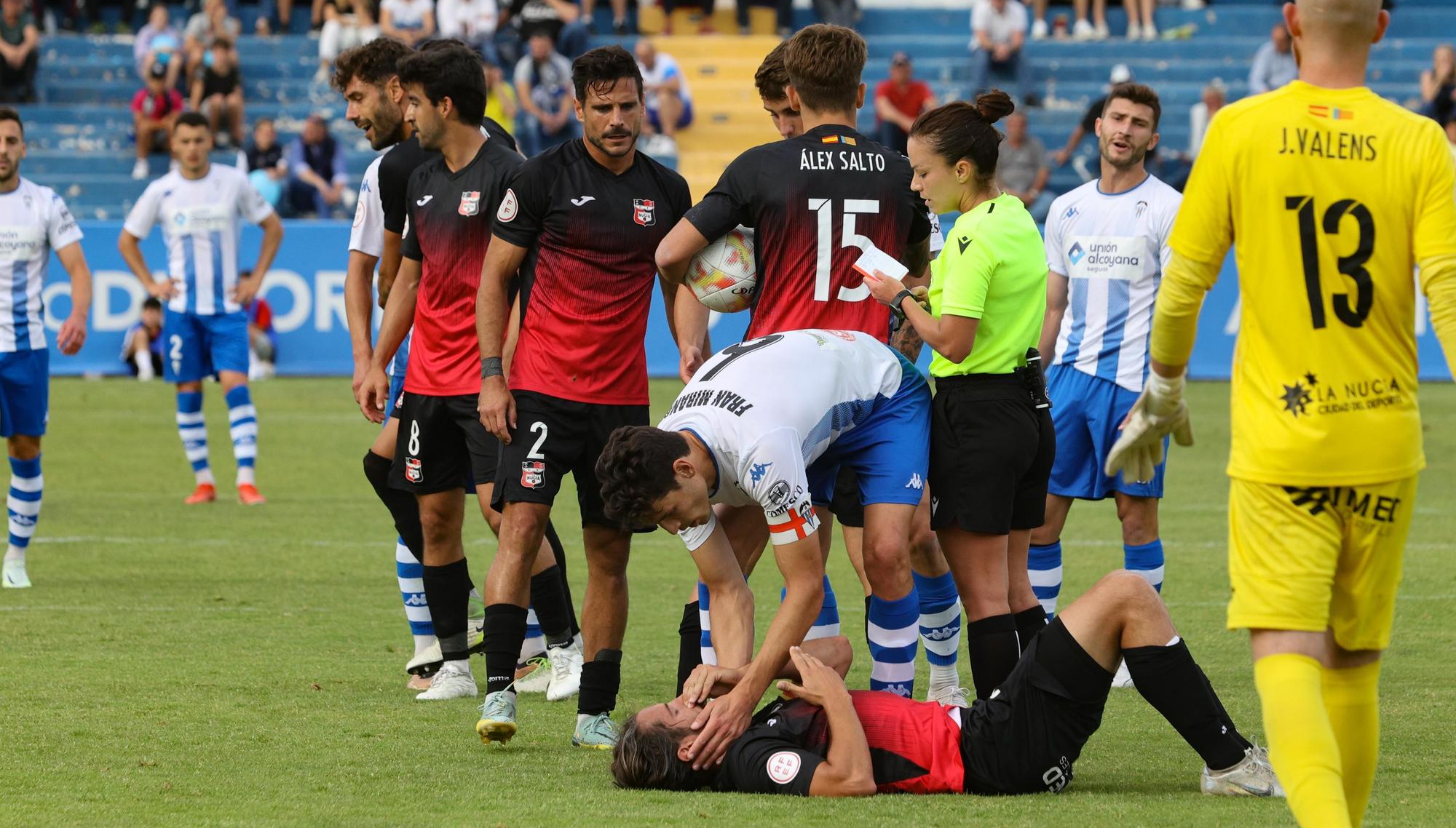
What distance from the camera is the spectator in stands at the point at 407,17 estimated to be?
24.6 metres

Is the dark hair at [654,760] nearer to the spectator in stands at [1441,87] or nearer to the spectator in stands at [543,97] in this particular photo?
the spectator in stands at [1441,87]

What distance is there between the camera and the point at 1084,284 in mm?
7590

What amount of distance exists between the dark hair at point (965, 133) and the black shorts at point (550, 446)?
1429 mm

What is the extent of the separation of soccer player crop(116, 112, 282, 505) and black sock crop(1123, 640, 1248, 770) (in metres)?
8.68

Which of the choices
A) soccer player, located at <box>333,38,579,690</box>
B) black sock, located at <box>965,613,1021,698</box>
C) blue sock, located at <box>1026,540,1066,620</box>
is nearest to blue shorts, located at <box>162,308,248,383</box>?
soccer player, located at <box>333,38,579,690</box>

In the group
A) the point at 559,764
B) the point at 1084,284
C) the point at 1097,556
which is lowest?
the point at 1097,556

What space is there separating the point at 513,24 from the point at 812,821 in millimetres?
21347

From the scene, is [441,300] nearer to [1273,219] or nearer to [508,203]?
[508,203]

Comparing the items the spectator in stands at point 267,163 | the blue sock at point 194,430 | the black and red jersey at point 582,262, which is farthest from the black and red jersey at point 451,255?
the spectator in stands at point 267,163

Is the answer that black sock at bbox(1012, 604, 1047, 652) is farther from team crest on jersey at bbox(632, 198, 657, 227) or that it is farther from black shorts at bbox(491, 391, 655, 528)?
→ team crest on jersey at bbox(632, 198, 657, 227)

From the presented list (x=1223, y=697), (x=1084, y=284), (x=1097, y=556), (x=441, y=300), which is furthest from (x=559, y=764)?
(x=1097, y=556)

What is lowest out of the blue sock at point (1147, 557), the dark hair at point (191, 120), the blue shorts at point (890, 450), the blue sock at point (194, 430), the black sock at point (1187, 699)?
the blue sock at point (194, 430)

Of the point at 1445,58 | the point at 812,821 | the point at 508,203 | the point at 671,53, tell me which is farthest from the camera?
the point at 671,53

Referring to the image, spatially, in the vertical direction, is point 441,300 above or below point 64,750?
above
